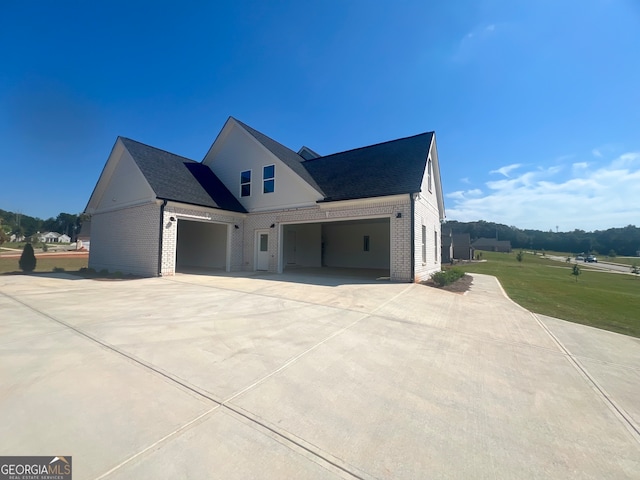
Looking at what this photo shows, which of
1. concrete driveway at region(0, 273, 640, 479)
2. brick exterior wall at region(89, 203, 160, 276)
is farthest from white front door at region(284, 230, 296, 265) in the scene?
concrete driveway at region(0, 273, 640, 479)

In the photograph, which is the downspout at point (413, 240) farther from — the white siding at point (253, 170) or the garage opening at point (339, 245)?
the garage opening at point (339, 245)

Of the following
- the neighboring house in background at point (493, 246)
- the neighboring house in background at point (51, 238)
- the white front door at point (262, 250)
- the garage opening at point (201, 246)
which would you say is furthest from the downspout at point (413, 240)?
the neighboring house in background at point (51, 238)

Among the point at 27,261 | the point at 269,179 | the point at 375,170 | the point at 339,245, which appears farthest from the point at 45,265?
the point at 375,170

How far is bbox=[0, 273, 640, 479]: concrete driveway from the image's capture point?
1898 mm

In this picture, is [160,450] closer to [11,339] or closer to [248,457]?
[248,457]

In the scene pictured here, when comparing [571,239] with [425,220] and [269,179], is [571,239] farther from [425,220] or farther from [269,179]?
[269,179]

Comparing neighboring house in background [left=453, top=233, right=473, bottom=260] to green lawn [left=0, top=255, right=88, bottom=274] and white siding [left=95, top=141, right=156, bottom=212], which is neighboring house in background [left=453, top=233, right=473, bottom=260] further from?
green lawn [left=0, top=255, right=88, bottom=274]

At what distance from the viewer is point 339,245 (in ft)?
65.0

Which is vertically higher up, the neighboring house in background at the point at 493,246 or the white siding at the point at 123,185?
the white siding at the point at 123,185

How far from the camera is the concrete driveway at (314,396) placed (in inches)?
74.7

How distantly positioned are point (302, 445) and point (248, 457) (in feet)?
1.33

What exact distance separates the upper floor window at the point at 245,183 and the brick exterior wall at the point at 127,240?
5.06 meters

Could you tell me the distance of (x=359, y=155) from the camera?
1556 cm

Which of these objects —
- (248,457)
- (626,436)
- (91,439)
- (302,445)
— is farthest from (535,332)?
(91,439)
